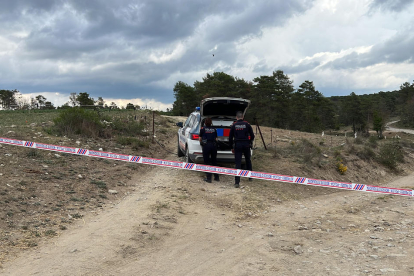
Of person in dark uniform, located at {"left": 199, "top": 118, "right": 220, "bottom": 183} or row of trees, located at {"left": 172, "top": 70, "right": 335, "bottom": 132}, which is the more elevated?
row of trees, located at {"left": 172, "top": 70, "right": 335, "bottom": 132}

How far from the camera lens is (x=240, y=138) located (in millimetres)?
7855

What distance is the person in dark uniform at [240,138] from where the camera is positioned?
25.7 feet

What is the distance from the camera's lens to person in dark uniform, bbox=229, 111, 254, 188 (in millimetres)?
7840

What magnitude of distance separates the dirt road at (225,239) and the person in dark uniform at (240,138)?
0.99 metres

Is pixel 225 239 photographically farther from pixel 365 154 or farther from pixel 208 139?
pixel 365 154

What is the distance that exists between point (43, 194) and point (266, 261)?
4555mm

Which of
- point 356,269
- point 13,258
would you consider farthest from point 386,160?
point 13,258

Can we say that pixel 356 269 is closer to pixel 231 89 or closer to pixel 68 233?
pixel 68 233

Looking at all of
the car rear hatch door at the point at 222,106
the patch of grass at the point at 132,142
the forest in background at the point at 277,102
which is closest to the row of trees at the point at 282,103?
the forest in background at the point at 277,102

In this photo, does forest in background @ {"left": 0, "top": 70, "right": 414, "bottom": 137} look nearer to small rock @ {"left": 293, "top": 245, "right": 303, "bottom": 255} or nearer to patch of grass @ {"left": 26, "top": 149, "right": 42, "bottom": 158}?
patch of grass @ {"left": 26, "top": 149, "right": 42, "bottom": 158}

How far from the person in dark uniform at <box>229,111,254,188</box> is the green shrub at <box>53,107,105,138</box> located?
6.62 metres

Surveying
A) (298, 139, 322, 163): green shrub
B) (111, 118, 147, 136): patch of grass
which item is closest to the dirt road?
(298, 139, 322, 163): green shrub

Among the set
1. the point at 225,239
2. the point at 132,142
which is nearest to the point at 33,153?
the point at 132,142

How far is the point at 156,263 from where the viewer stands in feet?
12.9
